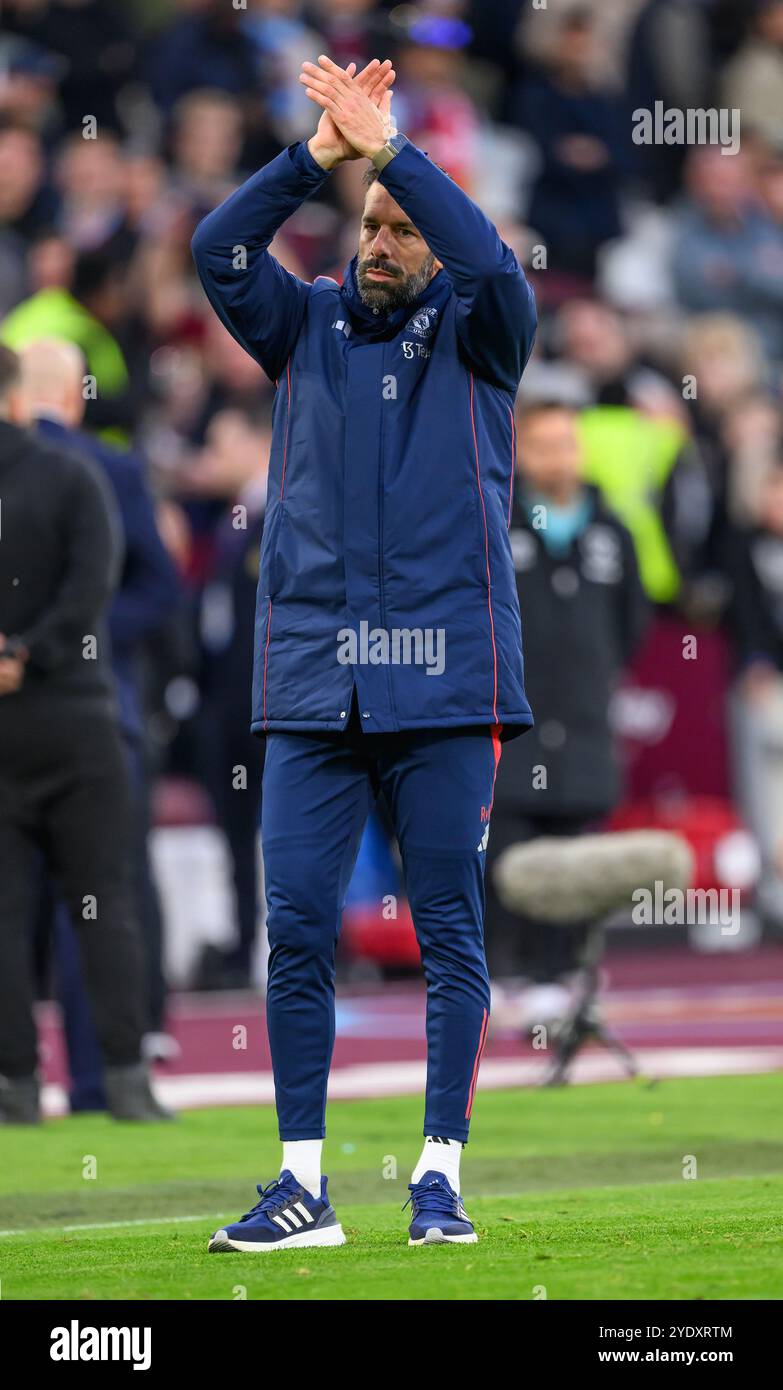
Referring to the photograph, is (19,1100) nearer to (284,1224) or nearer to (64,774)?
(64,774)

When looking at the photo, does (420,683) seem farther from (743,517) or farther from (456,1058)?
(743,517)

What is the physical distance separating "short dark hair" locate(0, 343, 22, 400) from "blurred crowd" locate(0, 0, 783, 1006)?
4.69 feet

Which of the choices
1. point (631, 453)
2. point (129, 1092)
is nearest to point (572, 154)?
point (631, 453)

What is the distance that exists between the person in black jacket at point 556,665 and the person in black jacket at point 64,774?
2.47 m

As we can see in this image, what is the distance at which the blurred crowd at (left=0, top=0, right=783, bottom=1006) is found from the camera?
13.7 meters

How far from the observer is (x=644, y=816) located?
15.2 meters

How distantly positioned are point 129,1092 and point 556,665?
307 cm

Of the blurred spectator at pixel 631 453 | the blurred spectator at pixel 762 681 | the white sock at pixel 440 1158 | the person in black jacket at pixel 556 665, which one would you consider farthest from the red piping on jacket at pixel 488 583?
the blurred spectator at pixel 762 681

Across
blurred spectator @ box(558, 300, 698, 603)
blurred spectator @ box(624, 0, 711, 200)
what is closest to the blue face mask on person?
blurred spectator @ box(558, 300, 698, 603)

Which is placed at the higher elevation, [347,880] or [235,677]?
[235,677]

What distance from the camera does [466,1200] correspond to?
275 inches

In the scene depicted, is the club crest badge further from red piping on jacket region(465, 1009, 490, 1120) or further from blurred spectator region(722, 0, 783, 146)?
blurred spectator region(722, 0, 783, 146)
